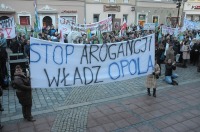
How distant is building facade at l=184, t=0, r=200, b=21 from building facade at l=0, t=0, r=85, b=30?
20.1m

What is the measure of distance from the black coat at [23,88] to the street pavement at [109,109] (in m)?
0.67

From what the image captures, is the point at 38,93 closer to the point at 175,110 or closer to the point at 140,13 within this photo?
the point at 175,110

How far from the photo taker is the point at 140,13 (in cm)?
3052

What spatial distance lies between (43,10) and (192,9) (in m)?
25.5

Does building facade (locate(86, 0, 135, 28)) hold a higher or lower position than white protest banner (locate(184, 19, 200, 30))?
higher

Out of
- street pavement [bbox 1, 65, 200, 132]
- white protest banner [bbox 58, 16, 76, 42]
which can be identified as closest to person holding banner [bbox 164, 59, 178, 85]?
street pavement [bbox 1, 65, 200, 132]

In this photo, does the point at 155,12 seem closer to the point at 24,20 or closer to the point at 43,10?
the point at 43,10

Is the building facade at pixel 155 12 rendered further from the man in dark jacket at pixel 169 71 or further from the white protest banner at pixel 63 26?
the man in dark jacket at pixel 169 71

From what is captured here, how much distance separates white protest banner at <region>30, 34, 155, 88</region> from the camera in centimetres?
491

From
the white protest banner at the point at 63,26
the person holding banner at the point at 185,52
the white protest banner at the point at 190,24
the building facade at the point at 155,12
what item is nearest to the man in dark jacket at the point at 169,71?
the person holding banner at the point at 185,52

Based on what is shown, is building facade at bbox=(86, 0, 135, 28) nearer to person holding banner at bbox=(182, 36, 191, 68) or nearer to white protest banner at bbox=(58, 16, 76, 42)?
white protest banner at bbox=(58, 16, 76, 42)

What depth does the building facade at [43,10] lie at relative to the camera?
2170cm

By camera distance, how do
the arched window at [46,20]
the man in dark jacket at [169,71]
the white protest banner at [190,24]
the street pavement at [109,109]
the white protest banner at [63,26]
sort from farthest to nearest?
the arched window at [46,20]
the white protest banner at [190,24]
the white protest banner at [63,26]
the man in dark jacket at [169,71]
the street pavement at [109,109]

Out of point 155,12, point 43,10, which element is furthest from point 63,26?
point 155,12
